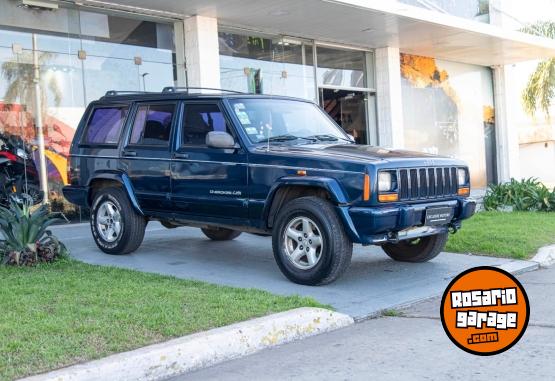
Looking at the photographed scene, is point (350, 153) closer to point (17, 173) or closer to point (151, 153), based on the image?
point (151, 153)

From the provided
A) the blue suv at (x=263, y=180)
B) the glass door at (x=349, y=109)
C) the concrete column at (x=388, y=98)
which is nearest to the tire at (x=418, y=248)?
the blue suv at (x=263, y=180)

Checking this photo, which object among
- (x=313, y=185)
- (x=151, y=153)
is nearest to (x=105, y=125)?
(x=151, y=153)

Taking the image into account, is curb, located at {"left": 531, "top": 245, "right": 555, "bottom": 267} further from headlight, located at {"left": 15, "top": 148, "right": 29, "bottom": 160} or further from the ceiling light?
the ceiling light

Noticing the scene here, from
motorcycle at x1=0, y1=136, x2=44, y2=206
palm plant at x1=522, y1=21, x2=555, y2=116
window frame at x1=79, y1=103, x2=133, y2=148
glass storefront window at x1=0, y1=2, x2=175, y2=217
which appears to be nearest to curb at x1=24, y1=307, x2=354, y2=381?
window frame at x1=79, y1=103, x2=133, y2=148

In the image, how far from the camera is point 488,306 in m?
2.83

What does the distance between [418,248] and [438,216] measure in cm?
133

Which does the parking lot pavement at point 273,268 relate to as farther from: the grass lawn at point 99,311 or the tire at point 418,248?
the grass lawn at point 99,311

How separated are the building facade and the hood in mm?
6908

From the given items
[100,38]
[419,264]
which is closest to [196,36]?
[100,38]

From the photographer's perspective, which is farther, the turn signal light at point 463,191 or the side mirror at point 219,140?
the turn signal light at point 463,191

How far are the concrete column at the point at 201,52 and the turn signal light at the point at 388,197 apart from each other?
8.20m

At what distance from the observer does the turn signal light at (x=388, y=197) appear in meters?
6.21

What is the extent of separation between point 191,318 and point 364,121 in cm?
1440

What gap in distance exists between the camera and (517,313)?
2.87 metres
